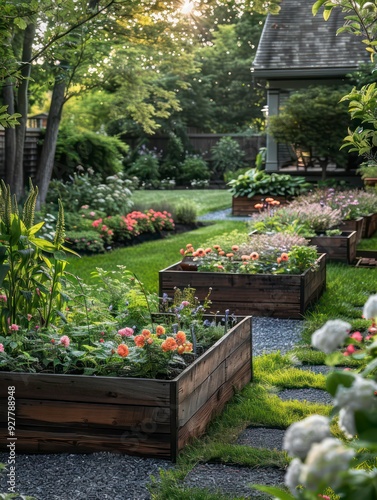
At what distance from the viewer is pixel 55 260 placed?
15.9ft

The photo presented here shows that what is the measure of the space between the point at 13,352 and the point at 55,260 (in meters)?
0.70

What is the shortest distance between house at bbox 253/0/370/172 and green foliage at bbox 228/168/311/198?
6.49 ft

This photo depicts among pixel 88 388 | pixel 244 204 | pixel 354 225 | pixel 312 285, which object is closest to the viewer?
pixel 88 388

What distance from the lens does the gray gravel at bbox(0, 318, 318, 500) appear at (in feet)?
11.6

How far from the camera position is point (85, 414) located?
392cm

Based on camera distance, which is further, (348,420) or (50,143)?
(50,143)

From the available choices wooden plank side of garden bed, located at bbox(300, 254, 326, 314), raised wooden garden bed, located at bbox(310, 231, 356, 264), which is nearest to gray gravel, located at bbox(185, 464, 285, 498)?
wooden plank side of garden bed, located at bbox(300, 254, 326, 314)

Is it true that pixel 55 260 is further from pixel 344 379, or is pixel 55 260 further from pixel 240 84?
pixel 240 84

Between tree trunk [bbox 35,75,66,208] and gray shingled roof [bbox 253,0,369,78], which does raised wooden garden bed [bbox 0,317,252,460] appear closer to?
tree trunk [bbox 35,75,66,208]

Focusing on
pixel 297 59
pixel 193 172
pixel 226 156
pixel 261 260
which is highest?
pixel 297 59

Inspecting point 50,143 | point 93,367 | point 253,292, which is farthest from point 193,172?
point 93,367

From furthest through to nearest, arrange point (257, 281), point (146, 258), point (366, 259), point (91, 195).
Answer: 1. point (91, 195)
2. point (146, 258)
3. point (366, 259)
4. point (257, 281)

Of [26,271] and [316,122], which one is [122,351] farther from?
[316,122]

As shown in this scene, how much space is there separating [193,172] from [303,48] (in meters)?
9.43
